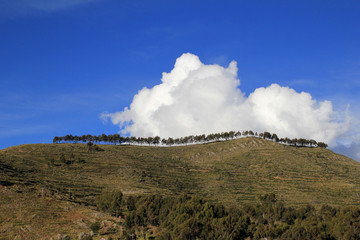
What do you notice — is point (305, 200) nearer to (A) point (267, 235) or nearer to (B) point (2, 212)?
(A) point (267, 235)

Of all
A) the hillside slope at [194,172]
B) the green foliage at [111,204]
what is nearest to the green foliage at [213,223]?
the green foliage at [111,204]

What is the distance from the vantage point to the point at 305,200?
354 feet

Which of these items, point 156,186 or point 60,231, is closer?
point 60,231

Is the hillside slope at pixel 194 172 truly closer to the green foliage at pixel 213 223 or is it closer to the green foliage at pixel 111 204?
the green foliage at pixel 111 204

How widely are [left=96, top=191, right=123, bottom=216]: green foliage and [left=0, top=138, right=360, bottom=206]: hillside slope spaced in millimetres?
7993

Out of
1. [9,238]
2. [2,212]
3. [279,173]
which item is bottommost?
[9,238]

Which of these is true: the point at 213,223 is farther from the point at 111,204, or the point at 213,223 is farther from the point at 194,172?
the point at 194,172

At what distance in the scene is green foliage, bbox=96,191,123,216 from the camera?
70.6 meters

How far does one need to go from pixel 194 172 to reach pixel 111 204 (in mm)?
81144

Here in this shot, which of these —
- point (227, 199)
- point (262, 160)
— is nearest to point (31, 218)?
point (227, 199)

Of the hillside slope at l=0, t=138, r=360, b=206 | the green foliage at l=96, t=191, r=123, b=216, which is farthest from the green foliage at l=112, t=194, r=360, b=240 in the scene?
the hillside slope at l=0, t=138, r=360, b=206

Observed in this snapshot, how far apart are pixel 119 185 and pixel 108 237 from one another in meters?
50.9

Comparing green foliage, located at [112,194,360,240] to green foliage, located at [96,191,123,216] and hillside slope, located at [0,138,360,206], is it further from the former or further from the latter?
hillside slope, located at [0,138,360,206]

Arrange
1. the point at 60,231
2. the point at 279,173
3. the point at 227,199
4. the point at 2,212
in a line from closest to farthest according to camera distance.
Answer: the point at 60,231, the point at 2,212, the point at 227,199, the point at 279,173
